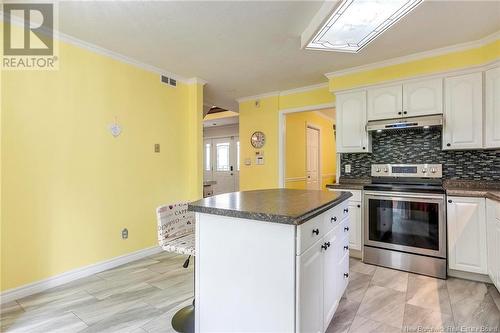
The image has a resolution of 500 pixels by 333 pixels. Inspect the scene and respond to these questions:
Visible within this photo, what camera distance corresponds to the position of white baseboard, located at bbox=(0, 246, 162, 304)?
2221mm

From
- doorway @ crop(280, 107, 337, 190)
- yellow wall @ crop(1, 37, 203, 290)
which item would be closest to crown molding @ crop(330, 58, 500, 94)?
doorway @ crop(280, 107, 337, 190)

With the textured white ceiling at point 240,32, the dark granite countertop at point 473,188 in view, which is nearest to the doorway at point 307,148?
the textured white ceiling at point 240,32

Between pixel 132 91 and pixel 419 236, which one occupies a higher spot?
pixel 132 91

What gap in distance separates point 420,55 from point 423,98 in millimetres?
509

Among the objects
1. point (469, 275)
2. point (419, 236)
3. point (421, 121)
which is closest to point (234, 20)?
point (421, 121)

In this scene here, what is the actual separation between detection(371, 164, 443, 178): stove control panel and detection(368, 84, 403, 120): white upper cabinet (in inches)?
26.8

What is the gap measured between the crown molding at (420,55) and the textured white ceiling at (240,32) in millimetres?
84

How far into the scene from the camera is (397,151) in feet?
11.1

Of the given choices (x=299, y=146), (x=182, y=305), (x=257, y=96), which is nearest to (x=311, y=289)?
(x=182, y=305)

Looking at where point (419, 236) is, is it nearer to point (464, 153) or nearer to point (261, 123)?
point (464, 153)

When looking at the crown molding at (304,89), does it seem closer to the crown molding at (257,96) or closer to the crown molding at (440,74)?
the crown molding at (257,96)

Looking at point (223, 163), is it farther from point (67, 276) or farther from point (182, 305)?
point (182, 305)

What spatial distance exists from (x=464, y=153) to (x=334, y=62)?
6.18 ft

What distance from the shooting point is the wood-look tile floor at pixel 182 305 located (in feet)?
6.08
